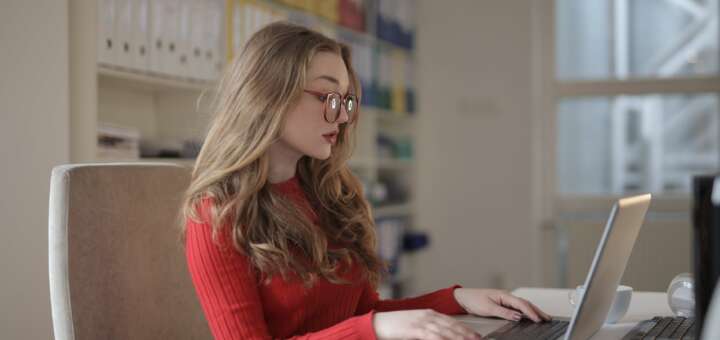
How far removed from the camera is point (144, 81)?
8.62 feet

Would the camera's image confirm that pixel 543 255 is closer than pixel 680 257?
No

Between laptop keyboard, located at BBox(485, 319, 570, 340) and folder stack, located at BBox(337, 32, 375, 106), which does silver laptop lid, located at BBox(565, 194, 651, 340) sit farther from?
folder stack, located at BBox(337, 32, 375, 106)

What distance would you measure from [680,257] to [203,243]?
352cm

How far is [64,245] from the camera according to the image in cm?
135

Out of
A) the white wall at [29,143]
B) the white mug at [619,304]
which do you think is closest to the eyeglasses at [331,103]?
the white mug at [619,304]

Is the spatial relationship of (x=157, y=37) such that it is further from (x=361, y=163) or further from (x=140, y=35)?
(x=361, y=163)

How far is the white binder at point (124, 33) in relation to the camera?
247cm

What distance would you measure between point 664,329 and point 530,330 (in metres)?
0.23

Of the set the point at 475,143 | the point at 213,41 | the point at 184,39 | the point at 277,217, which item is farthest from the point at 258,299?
the point at 475,143


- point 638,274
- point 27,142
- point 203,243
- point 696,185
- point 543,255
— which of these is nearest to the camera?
point 696,185

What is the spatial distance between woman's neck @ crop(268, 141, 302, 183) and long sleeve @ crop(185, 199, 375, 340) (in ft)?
0.70

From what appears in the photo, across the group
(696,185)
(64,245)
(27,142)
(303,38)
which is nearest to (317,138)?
(303,38)

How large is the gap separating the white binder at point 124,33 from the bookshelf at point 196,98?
0.08ft

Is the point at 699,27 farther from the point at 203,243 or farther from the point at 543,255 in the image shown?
the point at 203,243
